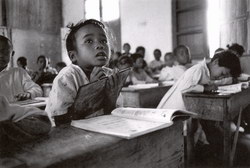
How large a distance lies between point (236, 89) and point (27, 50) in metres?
8.13

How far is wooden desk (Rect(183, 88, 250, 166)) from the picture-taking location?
2.22 m

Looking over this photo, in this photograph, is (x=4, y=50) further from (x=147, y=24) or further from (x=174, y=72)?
(x=147, y=24)

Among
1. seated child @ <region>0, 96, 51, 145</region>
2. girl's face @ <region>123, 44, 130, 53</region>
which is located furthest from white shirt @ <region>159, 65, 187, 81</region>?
seated child @ <region>0, 96, 51, 145</region>

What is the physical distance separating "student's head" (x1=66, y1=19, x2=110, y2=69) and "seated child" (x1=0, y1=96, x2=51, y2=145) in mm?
545

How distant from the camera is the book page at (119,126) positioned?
0.76 metres

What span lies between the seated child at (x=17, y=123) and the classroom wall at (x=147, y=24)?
259 inches

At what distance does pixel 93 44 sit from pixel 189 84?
5.31ft

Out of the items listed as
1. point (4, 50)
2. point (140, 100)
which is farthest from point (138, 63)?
point (4, 50)

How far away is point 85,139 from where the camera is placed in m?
0.74

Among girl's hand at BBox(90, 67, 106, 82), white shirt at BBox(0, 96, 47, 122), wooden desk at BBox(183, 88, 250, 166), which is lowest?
wooden desk at BBox(183, 88, 250, 166)

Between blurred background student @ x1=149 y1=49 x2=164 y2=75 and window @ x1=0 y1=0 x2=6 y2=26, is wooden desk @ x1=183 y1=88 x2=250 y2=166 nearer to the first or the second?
blurred background student @ x1=149 y1=49 x2=164 y2=75

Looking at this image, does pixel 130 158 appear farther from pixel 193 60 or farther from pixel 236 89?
pixel 193 60

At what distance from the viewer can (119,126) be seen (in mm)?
845

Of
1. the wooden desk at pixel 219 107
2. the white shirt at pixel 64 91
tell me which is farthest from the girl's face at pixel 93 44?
the wooden desk at pixel 219 107
